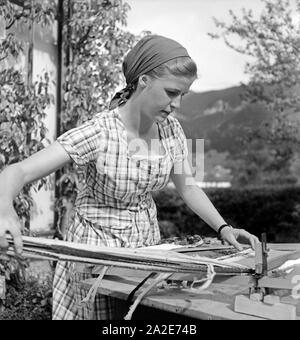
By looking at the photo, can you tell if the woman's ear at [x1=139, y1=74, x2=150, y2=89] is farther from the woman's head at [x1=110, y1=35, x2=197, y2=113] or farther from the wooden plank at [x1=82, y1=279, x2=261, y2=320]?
the wooden plank at [x1=82, y1=279, x2=261, y2=320]

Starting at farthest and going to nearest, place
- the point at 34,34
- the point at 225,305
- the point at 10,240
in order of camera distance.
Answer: the point at 34,34, the point at 225,305, the point at 10,240

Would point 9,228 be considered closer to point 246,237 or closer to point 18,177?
point 18,177

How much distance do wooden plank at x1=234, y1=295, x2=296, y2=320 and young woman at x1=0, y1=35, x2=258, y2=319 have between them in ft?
1.73

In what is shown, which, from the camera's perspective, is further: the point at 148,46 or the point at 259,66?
the point at 259,66

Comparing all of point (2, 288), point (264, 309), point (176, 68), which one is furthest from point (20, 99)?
point (264, 309)

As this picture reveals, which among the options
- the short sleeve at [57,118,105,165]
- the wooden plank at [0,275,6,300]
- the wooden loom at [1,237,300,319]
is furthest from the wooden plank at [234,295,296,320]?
the wooden plank at [0,275,6,300]

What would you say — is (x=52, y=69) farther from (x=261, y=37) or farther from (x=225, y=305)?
(x=261, y=37)

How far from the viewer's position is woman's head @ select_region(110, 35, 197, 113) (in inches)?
83.8

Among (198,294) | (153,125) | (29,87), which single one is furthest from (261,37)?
(198,294)

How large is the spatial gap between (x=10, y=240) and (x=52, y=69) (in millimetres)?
3788

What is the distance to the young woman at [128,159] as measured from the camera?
2.12 metres

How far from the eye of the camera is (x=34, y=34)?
5.00 meters

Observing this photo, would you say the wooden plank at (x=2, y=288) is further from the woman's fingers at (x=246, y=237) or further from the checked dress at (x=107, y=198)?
the woman's fingers at (x=246, y=237)

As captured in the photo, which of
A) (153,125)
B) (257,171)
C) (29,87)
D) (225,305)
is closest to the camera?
(225,305)
